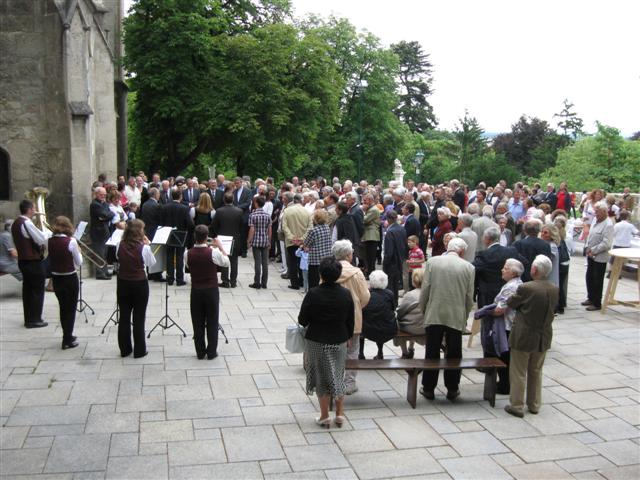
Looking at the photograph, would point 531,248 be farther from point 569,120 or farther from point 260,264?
point 569,120

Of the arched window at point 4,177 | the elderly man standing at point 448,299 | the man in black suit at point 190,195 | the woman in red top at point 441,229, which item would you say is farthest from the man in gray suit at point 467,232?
the arched window at point 4,177

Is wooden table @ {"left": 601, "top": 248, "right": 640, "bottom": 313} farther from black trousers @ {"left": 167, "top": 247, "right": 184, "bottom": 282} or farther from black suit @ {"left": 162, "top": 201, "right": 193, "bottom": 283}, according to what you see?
black trousers @ {"left": 167, "top": 247, "right": 184, "bottom": 282}

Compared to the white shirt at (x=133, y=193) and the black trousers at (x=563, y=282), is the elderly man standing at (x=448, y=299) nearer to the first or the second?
the black trousers at (x=563, y=282)

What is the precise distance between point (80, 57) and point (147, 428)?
11.7 meters

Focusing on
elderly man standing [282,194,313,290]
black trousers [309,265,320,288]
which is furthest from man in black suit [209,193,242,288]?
black trousers [309,265,320,288]

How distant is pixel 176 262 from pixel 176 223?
0.82 metres

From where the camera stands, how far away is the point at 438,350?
7.84 metres

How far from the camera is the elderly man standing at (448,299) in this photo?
24.8 ft

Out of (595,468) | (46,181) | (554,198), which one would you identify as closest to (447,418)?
(595,468)

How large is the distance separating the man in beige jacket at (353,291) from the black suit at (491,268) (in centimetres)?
202

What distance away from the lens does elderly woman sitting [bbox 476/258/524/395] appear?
7.69 metres

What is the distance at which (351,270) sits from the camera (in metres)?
7.64

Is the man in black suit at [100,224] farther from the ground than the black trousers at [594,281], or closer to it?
farther from the ground

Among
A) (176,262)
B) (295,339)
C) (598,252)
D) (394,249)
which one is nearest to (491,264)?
(295,339)
